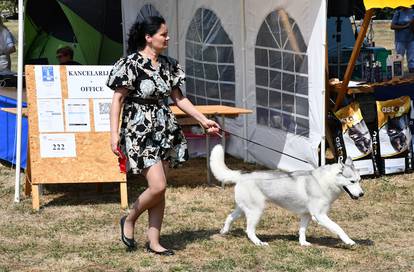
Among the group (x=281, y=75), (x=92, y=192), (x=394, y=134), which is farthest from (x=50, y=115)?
(x=394, y=134)

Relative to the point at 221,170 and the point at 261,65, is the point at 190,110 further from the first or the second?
the point at 261,65

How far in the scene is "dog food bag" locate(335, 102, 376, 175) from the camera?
321 inches

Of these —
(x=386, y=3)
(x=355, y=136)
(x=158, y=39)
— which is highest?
(x=386, y=3)

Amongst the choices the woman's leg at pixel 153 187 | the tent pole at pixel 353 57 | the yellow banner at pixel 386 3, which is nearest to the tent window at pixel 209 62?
the tent pole at pixel 353 57

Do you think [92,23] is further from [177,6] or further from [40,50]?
[177,6]

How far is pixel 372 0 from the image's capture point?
7.23 m

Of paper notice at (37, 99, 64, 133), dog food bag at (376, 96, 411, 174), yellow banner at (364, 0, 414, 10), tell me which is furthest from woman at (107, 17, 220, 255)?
dog food bag at (376, 96, 411, 174)

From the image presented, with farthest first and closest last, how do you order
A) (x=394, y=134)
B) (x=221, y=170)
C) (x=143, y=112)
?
1. (x=394, y=134)
2. (x=221, y=170)
3. (x=143, y=112)

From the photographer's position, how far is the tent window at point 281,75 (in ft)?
26.6

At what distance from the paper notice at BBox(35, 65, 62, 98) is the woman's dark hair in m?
1.77

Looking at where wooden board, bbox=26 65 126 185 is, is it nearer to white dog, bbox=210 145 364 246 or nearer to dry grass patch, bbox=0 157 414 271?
dry grass patch, bbox=0 157 414 271

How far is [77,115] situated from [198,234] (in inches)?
67.5

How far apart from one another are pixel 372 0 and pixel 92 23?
20.9 feet

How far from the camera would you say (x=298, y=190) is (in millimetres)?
5637
